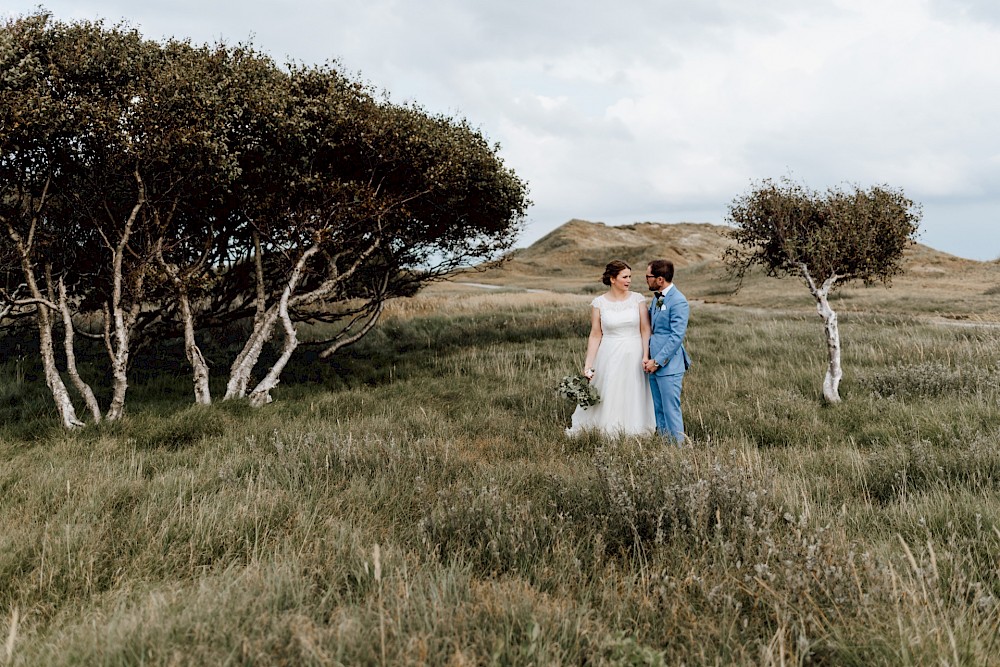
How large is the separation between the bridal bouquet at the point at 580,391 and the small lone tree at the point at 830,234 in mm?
4788

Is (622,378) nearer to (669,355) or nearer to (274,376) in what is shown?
(669,355)

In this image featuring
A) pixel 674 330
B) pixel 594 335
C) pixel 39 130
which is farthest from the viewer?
pixel 594 335

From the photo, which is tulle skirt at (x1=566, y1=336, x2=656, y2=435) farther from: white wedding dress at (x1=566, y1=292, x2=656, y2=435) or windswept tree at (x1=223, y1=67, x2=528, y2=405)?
windswept tree at (x1=223, y1=67, x2=528, y2=405)

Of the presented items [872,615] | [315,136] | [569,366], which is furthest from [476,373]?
[872,615]

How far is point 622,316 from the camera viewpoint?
751cm

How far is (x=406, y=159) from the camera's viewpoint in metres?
11.0

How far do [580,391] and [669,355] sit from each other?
1.28m

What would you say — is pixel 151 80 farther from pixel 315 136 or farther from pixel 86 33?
pixel 315 136

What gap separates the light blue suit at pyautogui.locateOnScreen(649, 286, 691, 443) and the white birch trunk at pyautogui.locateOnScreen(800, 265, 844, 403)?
363 centimetres

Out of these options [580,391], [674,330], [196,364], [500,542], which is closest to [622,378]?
[580,391]

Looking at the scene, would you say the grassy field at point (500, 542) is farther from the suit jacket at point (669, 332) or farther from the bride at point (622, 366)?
the suit jacket at point (669, 332)

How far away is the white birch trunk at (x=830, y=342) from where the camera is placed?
9.21 m

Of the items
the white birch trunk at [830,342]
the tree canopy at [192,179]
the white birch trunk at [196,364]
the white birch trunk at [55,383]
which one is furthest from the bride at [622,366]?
the white birch trunk at [55,383]

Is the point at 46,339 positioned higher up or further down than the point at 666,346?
higher up
